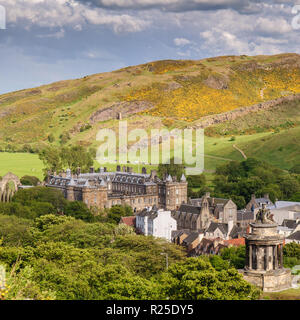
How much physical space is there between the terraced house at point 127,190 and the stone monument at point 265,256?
66.8 meters

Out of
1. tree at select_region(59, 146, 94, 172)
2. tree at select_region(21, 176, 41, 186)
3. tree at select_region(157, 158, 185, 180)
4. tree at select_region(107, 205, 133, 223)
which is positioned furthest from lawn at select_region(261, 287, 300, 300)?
tree at select_region(59, 146, 94, 172)

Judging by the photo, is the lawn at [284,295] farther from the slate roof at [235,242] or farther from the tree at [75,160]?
the tree at [75,160]

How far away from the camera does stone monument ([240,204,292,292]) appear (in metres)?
48.1

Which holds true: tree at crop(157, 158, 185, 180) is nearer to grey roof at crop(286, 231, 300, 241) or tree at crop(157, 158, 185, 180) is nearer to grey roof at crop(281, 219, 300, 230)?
grey roof at crop(281, 219, 300, 230)

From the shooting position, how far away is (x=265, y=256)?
4853cm

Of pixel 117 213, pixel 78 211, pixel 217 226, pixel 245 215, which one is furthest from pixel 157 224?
pixel 245 215

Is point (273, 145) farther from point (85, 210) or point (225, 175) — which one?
point (85, 210)

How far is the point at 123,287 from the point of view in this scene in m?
40.5

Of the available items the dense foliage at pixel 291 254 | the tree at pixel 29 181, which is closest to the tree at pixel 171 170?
the tree at pixel 29 181

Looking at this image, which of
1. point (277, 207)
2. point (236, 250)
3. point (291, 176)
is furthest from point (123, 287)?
point (291, 176)

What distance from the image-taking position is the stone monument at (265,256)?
1895 inches

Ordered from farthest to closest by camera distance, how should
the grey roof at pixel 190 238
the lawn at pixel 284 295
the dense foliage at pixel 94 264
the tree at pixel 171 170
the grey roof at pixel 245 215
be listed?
1. the tree at pixel 171 170
2. the grey roof at pixel 245 215
3. the grey roof at pixel 190 238
4. the lawn at pixel 284 295
5. the dense foliage at pixel 94 264

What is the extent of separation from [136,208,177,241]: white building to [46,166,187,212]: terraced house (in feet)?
70.5

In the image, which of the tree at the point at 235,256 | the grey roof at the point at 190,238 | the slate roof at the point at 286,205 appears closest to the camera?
the tree at the point at 235,256
